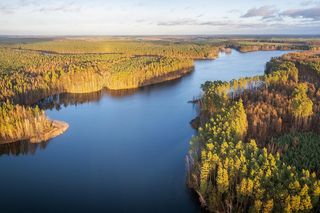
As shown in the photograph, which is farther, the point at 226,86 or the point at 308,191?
the point at 226,86

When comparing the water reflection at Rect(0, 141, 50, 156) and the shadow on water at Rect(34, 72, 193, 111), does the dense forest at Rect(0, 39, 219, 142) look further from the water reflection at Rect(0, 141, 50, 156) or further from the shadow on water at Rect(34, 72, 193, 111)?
the shadow on water at Rect(34, 72, 193, 111)

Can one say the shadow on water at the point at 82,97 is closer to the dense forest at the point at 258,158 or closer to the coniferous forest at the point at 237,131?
the coniferous forest at the point at 237,131

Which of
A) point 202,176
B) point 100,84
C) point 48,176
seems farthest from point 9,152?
point 100,84

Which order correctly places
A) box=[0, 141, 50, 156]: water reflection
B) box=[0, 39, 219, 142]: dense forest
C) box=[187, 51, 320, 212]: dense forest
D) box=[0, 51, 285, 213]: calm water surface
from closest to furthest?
box=[187, 51, 320, 212]: dense forest
box=[0, 51, 285, 213]: calm water surface
box=[0, 141, 50, 156]: water reflection
box=[0, 39, 219, 142]: dense forest

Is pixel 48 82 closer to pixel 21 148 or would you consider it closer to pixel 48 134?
pixel 48 134

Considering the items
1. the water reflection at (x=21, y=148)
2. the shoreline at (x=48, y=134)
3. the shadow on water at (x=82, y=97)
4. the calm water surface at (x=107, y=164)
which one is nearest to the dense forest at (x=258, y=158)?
the calm water surface at (x=107, y=164)

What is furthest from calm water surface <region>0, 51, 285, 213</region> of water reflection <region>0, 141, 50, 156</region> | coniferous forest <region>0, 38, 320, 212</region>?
coniferous forest <region>0, 38, 320, 212</region>

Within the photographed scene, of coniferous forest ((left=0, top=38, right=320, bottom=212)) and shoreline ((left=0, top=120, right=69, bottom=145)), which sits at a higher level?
coniferous forest ((left=0, top=38, right=320, bottom=212))

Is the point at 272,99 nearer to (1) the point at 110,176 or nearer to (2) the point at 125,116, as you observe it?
(2) the point at 125,116
